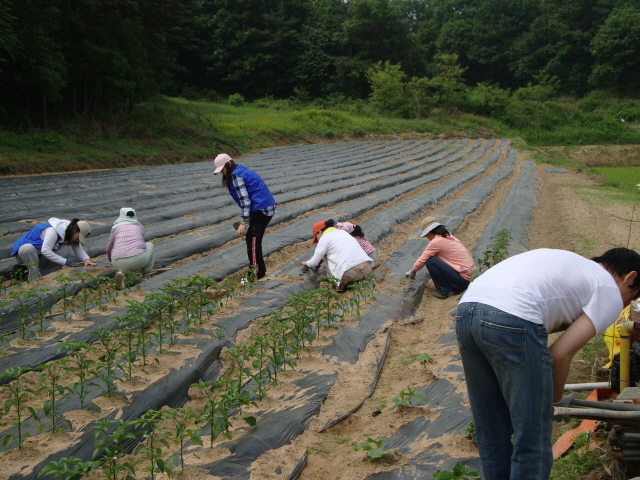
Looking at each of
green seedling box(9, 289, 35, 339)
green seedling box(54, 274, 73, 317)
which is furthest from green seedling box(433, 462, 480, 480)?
green seedling box(54, 274, 73, 317)

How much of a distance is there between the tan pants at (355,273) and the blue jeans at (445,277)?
2.25 ft

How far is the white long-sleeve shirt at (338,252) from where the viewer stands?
19.8 ft

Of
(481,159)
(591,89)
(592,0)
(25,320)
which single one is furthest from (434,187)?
(592,0)

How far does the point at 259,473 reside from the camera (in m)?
2.79

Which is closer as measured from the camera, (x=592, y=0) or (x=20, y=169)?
(x=20, y=169)

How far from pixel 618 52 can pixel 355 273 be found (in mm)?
40619

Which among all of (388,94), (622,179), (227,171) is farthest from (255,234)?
(388,94)

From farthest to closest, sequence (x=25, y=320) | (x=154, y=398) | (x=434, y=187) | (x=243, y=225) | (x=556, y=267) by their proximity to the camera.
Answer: (x=434, y=187) < (x=243, y=225) < (x=25, y=320) < (x=154, y=398) < (x=556, y=267)

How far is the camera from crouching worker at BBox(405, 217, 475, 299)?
19.6 ft

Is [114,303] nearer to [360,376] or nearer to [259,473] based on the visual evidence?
[360,376]

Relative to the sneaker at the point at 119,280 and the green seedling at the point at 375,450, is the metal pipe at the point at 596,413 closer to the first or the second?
the green seedling at the point at 375,450

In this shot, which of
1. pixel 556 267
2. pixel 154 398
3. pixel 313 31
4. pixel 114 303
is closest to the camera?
pixel 556 267

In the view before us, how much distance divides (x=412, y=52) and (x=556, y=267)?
42.6 metres

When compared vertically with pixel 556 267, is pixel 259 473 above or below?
below
